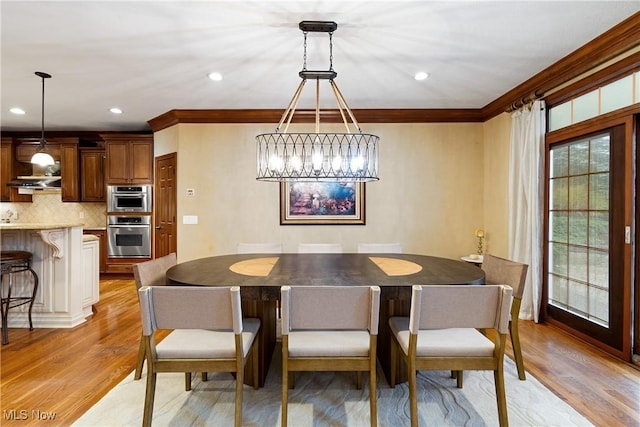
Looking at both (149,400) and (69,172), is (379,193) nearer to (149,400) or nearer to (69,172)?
(149,400)

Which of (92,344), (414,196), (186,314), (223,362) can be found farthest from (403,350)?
(414,196)

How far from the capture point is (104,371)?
8.39 feet

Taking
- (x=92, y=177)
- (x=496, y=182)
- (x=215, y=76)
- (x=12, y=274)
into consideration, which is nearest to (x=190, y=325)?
(x=215, y=76)

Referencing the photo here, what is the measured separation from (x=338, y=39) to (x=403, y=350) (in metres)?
2.31

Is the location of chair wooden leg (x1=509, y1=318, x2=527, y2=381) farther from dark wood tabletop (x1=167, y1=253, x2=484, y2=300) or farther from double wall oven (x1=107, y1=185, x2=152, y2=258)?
double wall oven (x1=107, y1=185, x2=152, y2=258)

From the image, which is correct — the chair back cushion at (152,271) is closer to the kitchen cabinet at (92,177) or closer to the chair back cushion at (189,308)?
the chair back cushion at (189,308)

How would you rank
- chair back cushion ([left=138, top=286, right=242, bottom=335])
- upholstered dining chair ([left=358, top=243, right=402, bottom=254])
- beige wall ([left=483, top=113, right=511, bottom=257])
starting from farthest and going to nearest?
beige wall ([left=483, top=113, right=511, bottom=257])
upholstered dining chair ([left=358, top=243, right=402, bottom=254])
chair back cushion ([left=138, top=286, right=242, bottom=335])

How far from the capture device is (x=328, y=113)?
464cm

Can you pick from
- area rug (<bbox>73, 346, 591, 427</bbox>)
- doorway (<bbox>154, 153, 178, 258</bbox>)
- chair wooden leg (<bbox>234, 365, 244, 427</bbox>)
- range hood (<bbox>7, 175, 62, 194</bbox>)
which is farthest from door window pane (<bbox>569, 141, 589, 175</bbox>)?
range hood (<bbox>7, 175, 62, 194</bbox>)

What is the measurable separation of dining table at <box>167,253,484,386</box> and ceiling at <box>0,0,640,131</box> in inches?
69.7

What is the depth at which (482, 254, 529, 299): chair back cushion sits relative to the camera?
2309mm

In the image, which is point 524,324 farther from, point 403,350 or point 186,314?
point 186,314

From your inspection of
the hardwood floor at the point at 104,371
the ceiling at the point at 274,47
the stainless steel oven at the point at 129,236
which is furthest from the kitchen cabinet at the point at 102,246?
the hardwood floor at the point at 104,371

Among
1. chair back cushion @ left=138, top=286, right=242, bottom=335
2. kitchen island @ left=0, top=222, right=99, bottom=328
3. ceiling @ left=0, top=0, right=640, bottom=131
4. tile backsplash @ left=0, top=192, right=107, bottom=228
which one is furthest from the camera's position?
tile backsplash @ left=0, top=192, right=107, bottom=228
